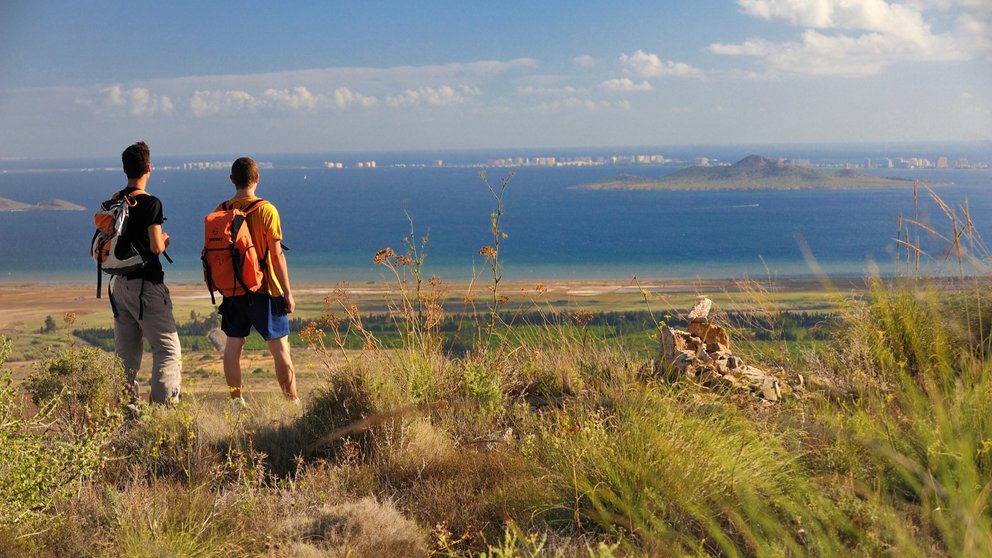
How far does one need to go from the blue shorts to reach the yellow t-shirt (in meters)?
0.10

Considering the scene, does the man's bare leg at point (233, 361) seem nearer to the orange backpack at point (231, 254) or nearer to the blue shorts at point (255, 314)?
the blue shorts at point (255, 314)

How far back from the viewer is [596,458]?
11.7ft

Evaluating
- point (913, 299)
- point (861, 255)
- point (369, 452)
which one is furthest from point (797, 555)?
point (861, 255)

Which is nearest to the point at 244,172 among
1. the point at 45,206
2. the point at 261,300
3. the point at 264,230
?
the point at 264,230

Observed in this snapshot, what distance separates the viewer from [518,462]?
4.20m

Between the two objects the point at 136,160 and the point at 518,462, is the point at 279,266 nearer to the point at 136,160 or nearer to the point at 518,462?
the point at 136,160

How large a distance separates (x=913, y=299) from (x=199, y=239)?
125 meters

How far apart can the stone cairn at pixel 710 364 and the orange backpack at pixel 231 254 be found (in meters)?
3.02

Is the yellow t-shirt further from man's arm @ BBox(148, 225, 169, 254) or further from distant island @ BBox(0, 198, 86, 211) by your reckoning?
distant island @ BBox(0, 198, 86, 211)

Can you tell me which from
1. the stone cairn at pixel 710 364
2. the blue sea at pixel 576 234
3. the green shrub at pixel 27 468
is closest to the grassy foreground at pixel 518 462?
the green shrub at pixel 27 468

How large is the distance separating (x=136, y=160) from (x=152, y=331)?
122 centimetres

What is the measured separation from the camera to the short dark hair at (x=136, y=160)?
5.35m

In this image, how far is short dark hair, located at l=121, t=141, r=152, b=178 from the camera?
17.5ft

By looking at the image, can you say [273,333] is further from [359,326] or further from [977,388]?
[977,388]
